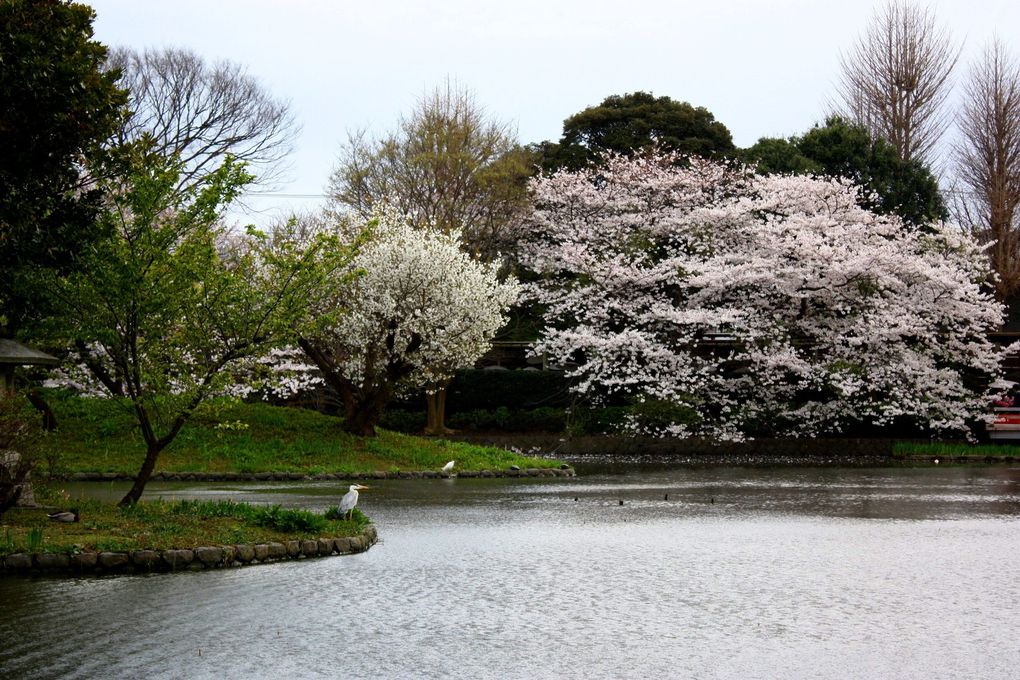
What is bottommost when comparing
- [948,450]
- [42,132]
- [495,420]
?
[948,450]

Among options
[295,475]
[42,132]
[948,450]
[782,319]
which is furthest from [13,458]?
[948,450]

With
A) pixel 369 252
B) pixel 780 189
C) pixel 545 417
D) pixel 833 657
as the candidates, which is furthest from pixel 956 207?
pixel 833 657

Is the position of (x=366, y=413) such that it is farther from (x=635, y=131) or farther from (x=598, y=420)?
(x=635, y=131)

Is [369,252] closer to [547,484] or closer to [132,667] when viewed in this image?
[547,484]

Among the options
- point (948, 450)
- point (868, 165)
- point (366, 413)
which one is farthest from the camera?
point (868, 165)

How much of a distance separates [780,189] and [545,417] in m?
11.7

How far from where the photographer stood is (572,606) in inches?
429

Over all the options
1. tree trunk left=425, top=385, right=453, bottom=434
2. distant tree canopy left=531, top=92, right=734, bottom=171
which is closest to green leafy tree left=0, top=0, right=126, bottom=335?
tree trunk left=425, top=385, right=453, bottom=434

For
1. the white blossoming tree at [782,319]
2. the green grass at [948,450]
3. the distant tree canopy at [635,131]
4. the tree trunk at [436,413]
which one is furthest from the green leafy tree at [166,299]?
the distant tree canopy at [635,131]

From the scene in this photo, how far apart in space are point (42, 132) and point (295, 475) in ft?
38.5

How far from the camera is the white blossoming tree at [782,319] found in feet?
117

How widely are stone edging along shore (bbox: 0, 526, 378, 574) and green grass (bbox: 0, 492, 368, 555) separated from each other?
0.41 ft

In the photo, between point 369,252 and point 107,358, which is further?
point 369,252

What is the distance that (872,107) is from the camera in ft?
196
